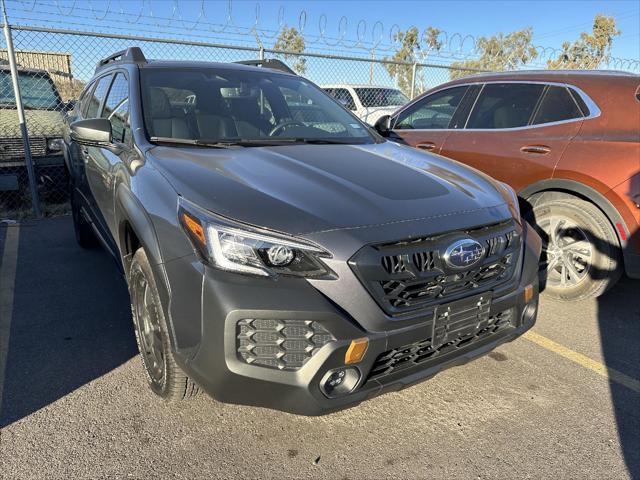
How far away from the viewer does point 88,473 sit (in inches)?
84.1

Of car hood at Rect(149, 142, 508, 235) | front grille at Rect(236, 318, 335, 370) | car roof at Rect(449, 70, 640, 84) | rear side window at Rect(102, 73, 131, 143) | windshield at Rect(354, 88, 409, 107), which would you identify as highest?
car roof at Rect(449, 70, 640, 84)

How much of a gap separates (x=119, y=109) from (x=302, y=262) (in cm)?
210

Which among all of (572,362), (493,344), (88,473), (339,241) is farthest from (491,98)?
(88,473)

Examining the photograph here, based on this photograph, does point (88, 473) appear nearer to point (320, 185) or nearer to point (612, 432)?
point (320, 185)

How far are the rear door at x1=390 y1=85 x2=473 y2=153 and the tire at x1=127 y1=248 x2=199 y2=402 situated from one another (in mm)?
2867

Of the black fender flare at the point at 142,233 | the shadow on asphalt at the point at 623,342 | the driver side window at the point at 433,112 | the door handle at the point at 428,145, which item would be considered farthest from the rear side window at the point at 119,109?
the driver side window at the point at 433,112

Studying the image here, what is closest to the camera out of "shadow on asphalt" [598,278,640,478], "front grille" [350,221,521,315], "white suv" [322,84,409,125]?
"front grille" [350,221,521,315]

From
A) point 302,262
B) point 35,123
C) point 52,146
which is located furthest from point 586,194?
point 35,123

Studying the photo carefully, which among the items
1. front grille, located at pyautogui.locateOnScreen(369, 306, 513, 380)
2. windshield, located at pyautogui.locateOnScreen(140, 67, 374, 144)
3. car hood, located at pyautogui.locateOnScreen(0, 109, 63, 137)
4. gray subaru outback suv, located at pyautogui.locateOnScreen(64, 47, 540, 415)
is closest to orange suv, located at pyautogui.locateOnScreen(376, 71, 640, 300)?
windshield, located at pyautogui.locateOnScreen(140, 67, 374, 144)

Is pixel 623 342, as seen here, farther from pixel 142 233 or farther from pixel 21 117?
pixel 21 117

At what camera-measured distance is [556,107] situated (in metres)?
4.04

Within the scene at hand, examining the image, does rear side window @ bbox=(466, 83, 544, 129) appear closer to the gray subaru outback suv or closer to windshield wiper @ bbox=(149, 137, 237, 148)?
the gray subaru outback suv

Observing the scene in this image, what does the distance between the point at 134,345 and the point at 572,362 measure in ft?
9.27

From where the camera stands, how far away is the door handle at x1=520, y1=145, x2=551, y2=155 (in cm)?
393
